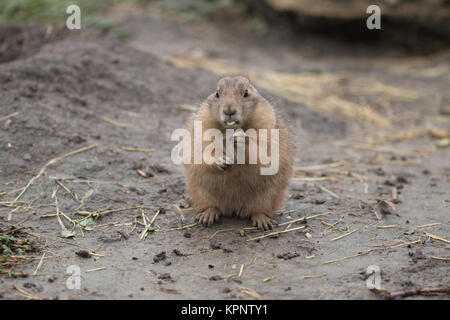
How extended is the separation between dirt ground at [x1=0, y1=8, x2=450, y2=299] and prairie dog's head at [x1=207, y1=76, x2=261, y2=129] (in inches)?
36.3

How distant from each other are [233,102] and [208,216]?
120 cm

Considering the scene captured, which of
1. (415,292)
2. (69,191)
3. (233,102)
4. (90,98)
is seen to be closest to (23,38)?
(90,98)

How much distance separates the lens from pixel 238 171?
5.09m

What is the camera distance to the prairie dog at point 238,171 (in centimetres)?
498

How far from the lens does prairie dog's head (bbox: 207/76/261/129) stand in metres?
4.80

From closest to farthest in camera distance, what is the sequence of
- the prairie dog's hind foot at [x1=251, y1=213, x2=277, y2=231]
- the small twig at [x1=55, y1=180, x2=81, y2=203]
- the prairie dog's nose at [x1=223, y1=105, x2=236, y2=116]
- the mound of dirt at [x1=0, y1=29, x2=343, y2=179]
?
the prairie dog's nose at [x1=223, y1=105, x2=236, y2=116]
the prairie dog's hind foot at [x1=251, y1=213, x2=277, y2=231]
the small twig at [x1=55, y1=180, x2=81, y2=203]
the mound of dirt at [x1=0, y1=29, x2=343, y2=179]

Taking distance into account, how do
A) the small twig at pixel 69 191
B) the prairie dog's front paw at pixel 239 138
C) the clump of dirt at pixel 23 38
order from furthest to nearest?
the clump of dirt at pixel 23 38, the small twig at pixel 69 191, the prairie dog's front paw at pixel 239 138

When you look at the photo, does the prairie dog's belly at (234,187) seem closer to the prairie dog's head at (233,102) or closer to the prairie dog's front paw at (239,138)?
the prairie dog's front paw at (239,138)

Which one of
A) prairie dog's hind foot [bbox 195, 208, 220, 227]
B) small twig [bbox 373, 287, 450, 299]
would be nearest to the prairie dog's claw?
prairie dog's hind foot [bbox 195, 208, 220, 227]

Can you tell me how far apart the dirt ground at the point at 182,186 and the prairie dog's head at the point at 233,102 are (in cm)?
92

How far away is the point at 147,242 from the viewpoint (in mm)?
4953

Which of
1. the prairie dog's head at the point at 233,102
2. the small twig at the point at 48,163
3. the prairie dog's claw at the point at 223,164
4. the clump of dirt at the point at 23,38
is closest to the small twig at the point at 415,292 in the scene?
the prairie dog's claw at the point at 223,164

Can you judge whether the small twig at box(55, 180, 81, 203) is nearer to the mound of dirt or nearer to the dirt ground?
the dirt ground
